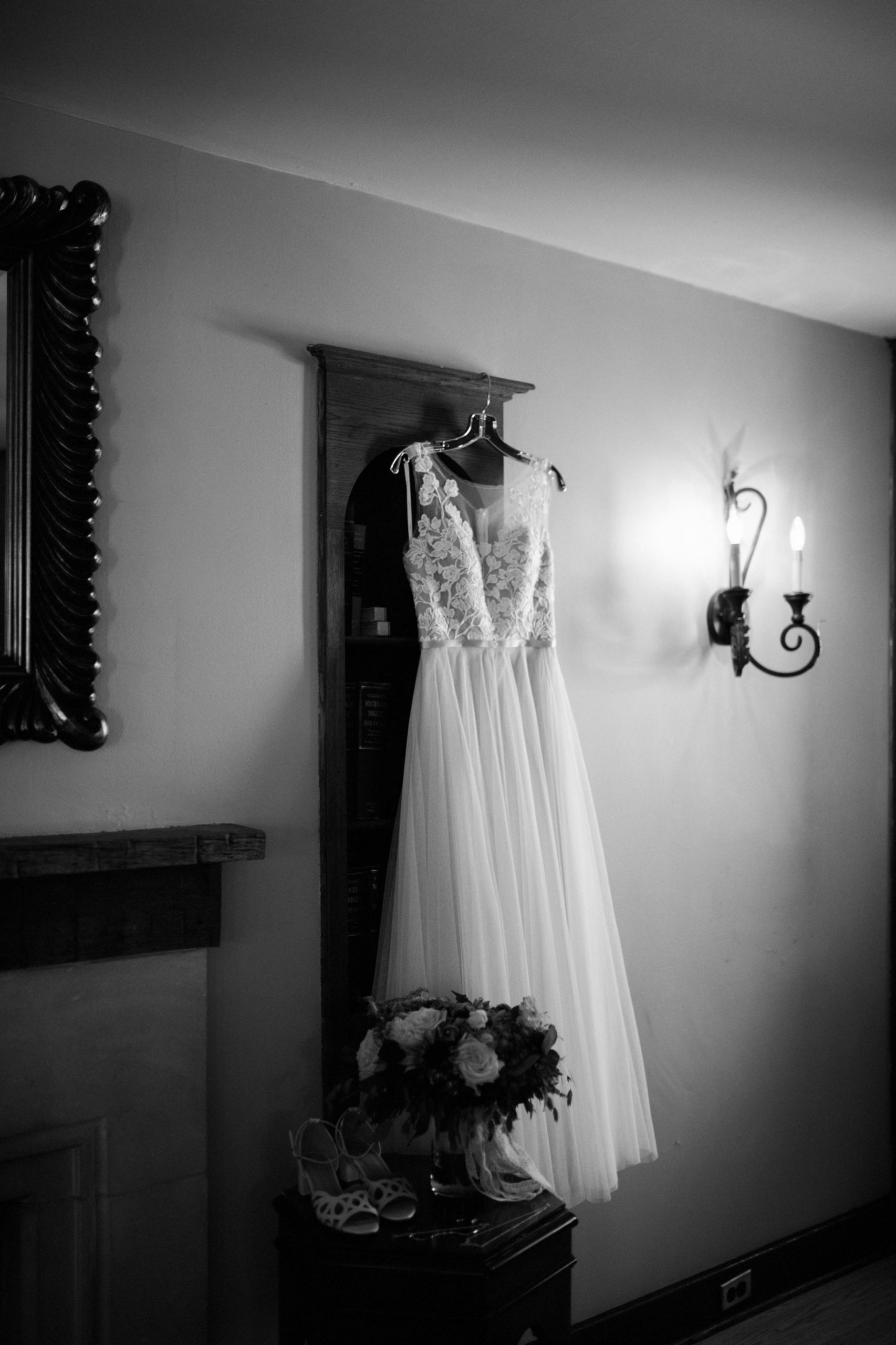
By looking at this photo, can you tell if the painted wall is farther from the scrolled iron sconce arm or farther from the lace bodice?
the lace bodice

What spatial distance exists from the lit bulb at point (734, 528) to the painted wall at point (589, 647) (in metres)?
0.07

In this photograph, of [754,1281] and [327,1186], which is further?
[754,1281]

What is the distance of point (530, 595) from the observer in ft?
7.42

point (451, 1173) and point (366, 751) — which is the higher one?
point (366, 751)

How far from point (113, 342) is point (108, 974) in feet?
3.62

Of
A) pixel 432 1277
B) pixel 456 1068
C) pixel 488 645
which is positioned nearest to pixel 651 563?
pixel 488 645

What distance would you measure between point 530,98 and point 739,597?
1.29 metres

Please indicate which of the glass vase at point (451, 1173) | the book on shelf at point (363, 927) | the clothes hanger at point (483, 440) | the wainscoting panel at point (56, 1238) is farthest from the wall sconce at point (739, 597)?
the wainscoting panel at point (56, 1238)

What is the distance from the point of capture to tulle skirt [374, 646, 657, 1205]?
2.06 meters

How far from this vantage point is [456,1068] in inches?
70.4

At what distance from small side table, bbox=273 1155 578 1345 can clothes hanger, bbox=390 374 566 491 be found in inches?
53.9

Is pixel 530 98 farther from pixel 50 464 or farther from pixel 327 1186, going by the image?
pixel 327 1186

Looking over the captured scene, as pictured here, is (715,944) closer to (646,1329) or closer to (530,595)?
(646,1329)

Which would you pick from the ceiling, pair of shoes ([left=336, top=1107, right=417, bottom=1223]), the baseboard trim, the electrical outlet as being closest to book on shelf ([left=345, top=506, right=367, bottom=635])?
the ceiling
